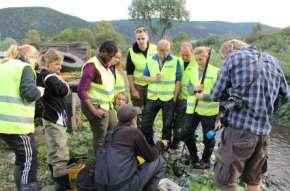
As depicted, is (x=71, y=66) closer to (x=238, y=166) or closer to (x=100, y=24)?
(x=238, y=166)

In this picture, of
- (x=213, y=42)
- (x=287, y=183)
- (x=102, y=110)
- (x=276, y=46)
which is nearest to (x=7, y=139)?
(x=102, y=110)

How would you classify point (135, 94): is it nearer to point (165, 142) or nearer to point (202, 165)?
point (165, 142)

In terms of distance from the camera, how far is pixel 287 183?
6941mm

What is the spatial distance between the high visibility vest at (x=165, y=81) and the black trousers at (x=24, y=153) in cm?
217

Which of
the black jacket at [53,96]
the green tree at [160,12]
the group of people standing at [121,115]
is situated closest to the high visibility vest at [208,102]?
the group of people standing at [121,115]

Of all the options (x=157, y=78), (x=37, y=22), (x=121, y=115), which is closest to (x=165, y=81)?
(x=157, y=78)

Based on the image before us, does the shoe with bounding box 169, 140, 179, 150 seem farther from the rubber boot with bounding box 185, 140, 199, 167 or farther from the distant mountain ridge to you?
the distant mountain ridge

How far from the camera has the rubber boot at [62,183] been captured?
5086 millimetres

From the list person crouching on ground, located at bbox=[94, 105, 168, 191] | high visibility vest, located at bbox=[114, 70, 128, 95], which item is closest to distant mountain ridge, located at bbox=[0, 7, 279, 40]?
high visibility vest, located at bbox=[114, 70, 128, 95]

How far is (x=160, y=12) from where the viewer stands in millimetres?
51031

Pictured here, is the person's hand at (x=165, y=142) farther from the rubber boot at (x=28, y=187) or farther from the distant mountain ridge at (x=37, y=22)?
the distant mountain ridge at (x=37, y=22)

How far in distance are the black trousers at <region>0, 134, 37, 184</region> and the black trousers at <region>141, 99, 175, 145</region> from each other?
2147 mm

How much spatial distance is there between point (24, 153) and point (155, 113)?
237cm

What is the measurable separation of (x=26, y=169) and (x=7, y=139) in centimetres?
37
